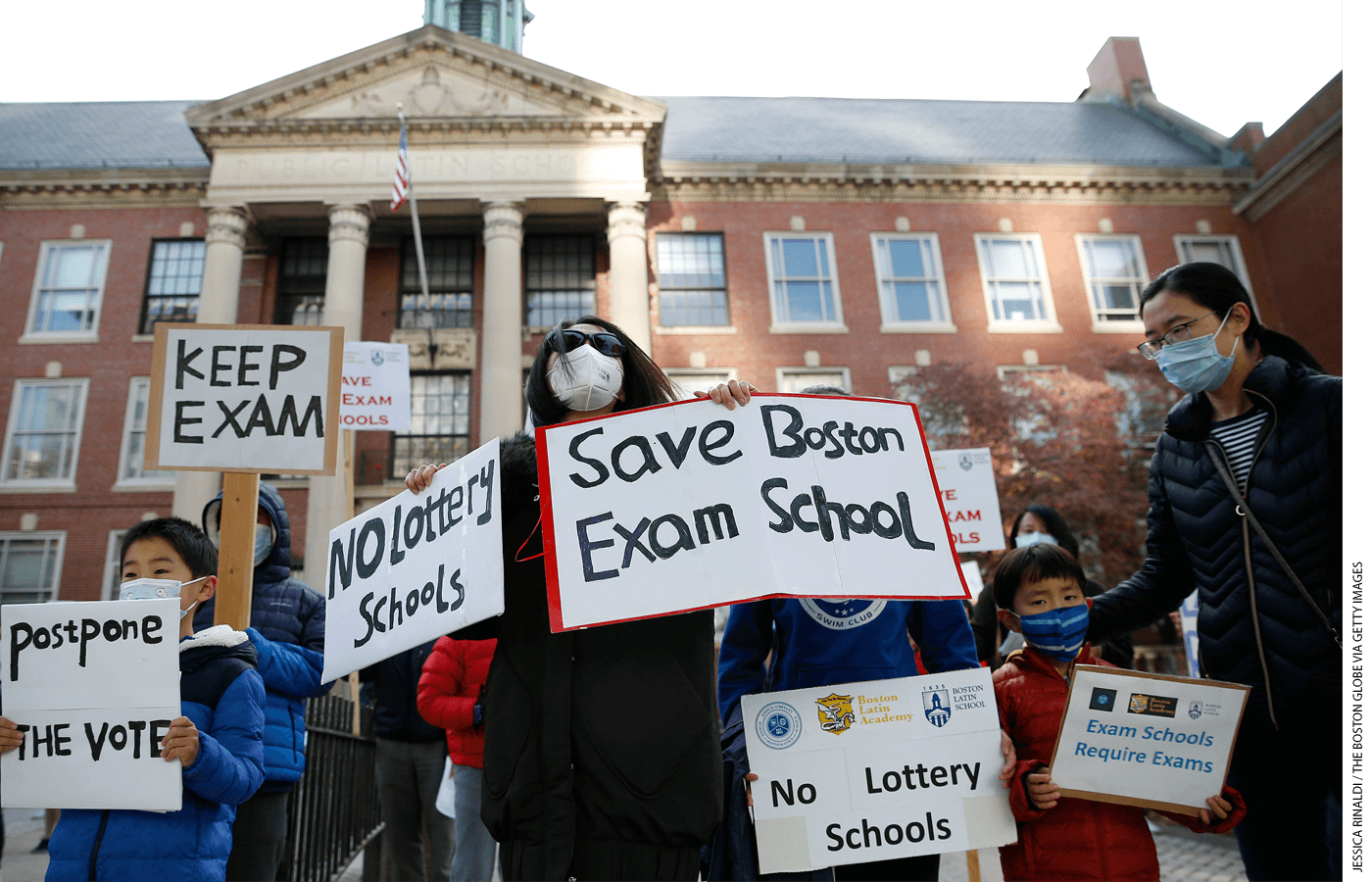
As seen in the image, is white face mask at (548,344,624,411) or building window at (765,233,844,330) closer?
white face mask at (548,344,624,411)

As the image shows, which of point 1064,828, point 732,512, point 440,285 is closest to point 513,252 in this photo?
point 440,285

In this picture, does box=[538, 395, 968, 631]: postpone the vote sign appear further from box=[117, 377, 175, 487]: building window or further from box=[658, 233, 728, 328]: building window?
box=[117, 377, 175, 487]: building window

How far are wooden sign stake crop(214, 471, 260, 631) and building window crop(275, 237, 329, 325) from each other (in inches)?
735

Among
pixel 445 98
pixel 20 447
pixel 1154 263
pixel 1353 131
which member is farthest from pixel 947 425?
pixel 20 447

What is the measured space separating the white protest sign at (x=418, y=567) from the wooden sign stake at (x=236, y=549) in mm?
717

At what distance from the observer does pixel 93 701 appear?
8.45 ft

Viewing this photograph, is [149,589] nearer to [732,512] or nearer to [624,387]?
[624,387]

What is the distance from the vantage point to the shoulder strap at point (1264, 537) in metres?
2.49

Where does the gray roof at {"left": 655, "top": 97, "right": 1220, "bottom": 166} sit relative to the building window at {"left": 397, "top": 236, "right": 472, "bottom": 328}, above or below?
above

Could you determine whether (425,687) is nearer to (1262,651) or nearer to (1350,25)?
(1262,651)

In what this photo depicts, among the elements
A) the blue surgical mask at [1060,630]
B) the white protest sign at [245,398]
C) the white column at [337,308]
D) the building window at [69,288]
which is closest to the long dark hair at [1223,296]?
the blue surgical mask at [1060,630]

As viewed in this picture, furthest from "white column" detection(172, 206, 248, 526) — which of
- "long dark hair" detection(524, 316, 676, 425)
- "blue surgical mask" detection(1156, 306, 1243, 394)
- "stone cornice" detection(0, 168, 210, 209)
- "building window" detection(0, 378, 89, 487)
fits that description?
"blue surgical mask" detection(1156, 306, 1243, 394)

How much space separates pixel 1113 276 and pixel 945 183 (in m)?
5.11

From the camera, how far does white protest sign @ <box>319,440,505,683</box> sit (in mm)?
2269
